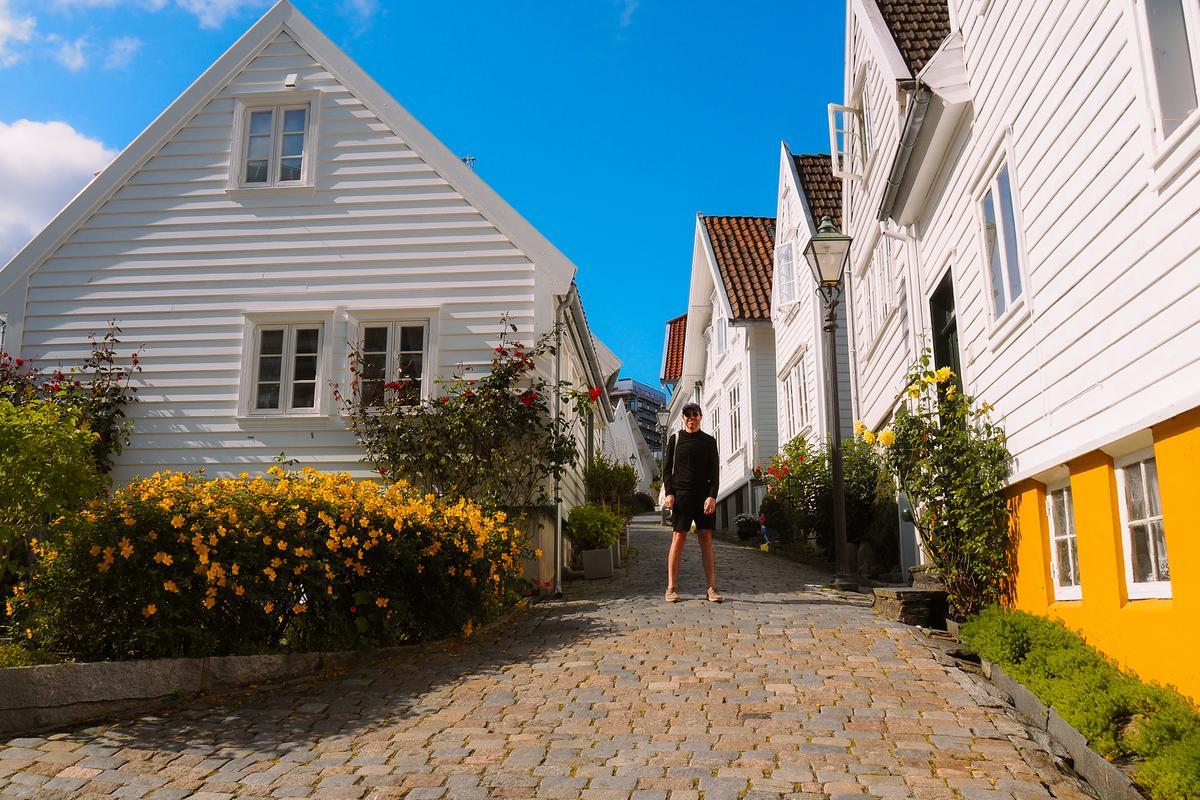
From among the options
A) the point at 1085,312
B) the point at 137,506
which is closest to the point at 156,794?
the point at 137,506

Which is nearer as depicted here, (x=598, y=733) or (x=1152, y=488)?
(x=1152, y=488)

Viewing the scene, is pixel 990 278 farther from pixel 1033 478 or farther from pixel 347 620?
pixel 347 620

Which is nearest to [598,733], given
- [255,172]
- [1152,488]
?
[1152,488]

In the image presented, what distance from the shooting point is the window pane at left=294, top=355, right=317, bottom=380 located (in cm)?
1177

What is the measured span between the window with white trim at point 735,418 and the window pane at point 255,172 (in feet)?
44.6

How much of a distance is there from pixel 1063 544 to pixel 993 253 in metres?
2.71

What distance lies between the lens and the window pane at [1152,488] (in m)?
4.95

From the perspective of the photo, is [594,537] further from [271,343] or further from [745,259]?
[745,259]

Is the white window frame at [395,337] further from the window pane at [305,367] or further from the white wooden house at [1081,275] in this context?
the white wooden house at [1081,275]

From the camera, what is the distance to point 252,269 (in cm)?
1198

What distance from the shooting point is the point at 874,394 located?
539 inches

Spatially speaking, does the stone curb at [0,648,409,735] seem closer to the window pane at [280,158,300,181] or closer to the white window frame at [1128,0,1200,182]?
the white window frame at [1128,0,1200,182]

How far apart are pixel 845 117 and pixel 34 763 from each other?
13295 mm

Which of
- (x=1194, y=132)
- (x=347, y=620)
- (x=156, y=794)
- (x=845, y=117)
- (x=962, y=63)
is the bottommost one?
(x=156, y=794)
